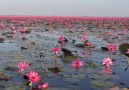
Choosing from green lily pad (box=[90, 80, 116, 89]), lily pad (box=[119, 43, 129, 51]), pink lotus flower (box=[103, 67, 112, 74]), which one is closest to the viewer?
green lily pad (box=[90, 80, 116, 89])

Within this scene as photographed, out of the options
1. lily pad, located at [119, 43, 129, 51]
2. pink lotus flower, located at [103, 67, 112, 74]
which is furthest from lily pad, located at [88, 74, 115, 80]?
lily pad, located at [119, 43, 129, 51]

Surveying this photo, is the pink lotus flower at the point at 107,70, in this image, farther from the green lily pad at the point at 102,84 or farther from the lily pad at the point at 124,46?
the lily pad at the point at 124,46

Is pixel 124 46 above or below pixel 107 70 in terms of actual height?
above

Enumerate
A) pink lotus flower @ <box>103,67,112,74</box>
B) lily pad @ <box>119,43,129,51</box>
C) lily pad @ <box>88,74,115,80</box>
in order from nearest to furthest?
lily pad @ <box>88,74,115,80</box>
pink lotus flower @ <box>103,67,112,74</box>
lily pad @ <box>119,43,129,51</box>

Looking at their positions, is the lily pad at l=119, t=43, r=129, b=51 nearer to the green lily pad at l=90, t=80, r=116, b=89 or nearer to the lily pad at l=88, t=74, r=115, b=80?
the lily pad at l=88, t=74, r=115, b=80

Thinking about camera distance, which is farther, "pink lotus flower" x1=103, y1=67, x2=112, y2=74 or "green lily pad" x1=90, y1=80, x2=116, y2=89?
"pink lotus flower" x1=103, y1=67, x2=112, y2=74

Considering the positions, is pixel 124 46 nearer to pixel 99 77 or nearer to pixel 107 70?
pixel 107 70

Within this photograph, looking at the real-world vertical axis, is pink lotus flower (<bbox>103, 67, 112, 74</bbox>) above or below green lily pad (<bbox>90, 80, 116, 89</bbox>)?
below

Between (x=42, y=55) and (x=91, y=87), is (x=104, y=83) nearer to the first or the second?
(x=91, y=87)

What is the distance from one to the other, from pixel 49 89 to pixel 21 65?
64 cm

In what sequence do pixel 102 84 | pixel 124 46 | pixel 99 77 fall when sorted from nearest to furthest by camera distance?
pixel 102 84
pixel 99 77
pixel 124 46

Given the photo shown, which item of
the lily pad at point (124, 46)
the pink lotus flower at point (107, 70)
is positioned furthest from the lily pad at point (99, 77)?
the lily pad at point (124, 46)

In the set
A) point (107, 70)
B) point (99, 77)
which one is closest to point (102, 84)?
point (99, 77)

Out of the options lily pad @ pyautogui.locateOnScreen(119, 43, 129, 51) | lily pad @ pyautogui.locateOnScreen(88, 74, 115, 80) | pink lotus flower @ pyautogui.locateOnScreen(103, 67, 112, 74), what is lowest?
pink lotus flower @ pyautogui.locateOnScreen(103, 67, 112, 74)
